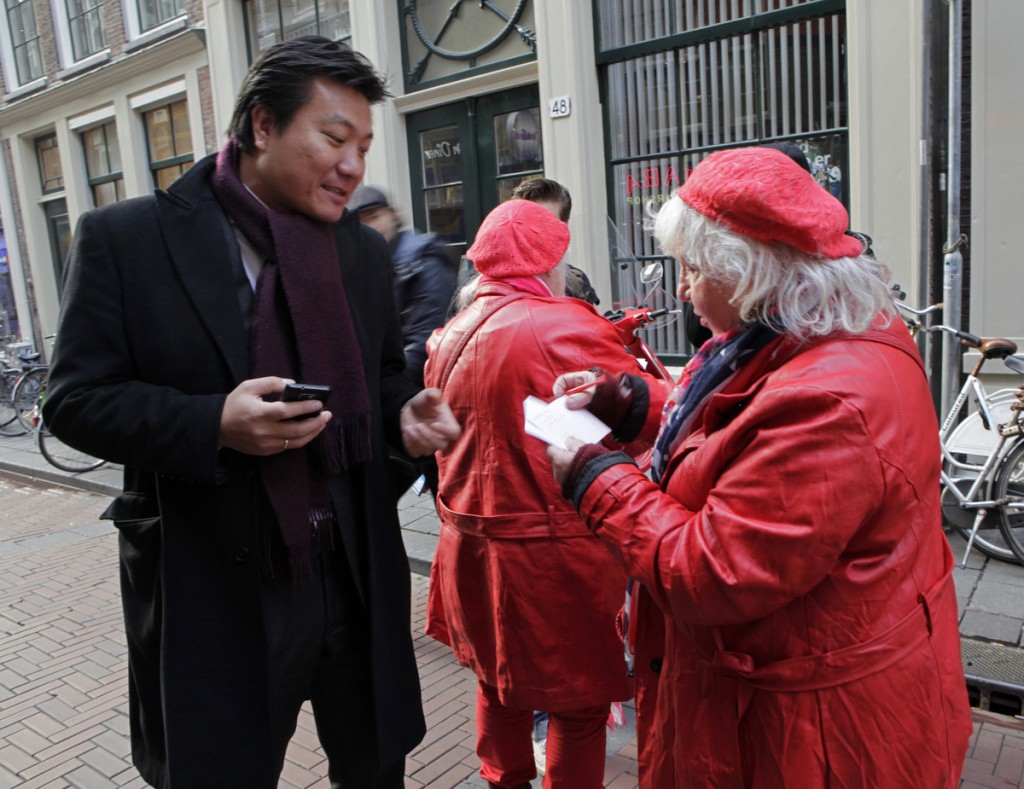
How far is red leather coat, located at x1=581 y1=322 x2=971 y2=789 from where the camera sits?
131 centimetres

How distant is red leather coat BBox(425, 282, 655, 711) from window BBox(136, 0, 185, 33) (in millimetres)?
10406

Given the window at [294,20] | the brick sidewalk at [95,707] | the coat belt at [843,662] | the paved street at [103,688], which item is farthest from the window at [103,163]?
the coat belt at [843,662]

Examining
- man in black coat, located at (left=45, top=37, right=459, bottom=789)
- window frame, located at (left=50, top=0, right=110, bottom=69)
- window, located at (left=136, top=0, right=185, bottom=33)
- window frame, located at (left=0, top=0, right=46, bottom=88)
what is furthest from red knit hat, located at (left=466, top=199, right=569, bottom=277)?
window frame, located at (left=0, top=0, right=46, bottom=88)

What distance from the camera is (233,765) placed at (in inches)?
64.6

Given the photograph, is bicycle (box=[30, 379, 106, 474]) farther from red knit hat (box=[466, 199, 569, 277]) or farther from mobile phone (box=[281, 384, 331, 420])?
mobile phone (box=[281, 384, 331, 420])

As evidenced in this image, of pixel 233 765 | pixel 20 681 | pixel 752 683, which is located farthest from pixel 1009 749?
pixel 20 681

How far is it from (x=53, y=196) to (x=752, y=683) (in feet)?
49.3

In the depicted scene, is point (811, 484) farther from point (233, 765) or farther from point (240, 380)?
point (233, 765)

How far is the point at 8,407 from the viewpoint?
10.9 m

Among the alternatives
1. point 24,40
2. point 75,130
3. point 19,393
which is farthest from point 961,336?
point 24,40

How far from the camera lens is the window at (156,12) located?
10.7m

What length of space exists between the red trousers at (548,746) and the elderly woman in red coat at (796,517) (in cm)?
82

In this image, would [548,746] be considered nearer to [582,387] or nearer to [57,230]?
[582,387]

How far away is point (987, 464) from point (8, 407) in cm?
1129
